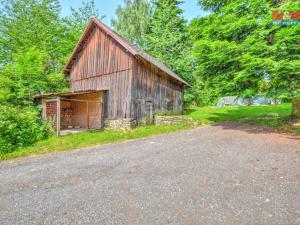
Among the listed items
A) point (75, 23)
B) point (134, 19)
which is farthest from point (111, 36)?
point (134, 19)

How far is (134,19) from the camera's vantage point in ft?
90.6

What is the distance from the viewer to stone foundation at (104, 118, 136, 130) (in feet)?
42.0

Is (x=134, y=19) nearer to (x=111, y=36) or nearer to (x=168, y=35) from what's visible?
(x=168, y=35)

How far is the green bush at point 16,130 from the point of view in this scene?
330 inches

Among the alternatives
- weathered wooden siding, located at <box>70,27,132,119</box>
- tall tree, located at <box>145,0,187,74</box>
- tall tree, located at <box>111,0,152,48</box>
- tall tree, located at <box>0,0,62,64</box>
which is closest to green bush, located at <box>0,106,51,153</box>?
weathered wooden siding, located at <box>70,27,132,119</box>

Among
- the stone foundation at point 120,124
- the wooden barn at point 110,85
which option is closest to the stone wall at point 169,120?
the wooden barn at point 110,85

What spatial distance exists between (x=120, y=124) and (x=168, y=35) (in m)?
14.8

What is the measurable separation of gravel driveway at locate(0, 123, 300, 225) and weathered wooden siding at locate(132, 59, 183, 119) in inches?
275

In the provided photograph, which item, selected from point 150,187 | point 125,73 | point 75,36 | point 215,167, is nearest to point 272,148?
point 215,167

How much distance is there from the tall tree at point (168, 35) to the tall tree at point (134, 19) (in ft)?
3.88

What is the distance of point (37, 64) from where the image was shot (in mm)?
15562

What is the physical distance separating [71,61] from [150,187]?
16.0 m

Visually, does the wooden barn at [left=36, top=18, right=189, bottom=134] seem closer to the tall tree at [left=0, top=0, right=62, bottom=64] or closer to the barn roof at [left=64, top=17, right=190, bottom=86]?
the barn roof at [left=64, top=17, right=190, bottom=86]

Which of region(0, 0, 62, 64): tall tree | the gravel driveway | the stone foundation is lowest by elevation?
the gravel driveway
